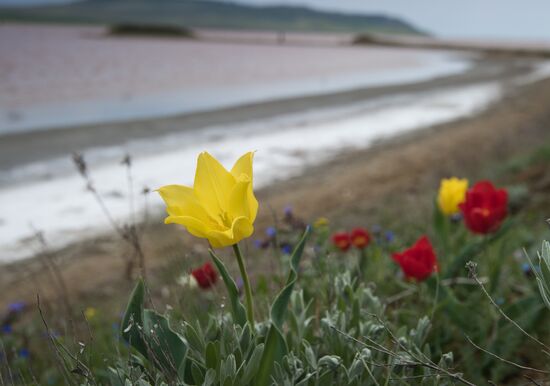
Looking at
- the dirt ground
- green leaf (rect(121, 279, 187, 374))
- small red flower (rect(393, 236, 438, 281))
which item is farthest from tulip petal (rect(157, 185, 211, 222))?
the dirt ground

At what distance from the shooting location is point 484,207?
2.64 m

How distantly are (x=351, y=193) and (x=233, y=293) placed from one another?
19.3 feet

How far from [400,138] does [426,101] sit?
6238mm

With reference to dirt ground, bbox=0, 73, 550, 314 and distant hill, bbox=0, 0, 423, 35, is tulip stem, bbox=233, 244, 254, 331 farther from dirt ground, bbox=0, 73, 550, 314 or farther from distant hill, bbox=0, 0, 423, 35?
distant hill, bbox=0, 0, 423, 35

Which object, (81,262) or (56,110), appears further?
(56,110)

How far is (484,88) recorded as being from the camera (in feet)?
66.6

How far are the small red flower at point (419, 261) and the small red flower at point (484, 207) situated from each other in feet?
0.86

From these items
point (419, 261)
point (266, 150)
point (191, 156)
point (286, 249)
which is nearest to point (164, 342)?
point (419, 261)

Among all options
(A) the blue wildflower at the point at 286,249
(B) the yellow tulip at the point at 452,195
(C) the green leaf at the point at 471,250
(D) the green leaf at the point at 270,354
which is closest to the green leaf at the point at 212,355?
(D) the green leaf at the point at 270,354

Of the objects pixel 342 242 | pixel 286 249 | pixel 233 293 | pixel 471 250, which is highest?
pixel 233 293

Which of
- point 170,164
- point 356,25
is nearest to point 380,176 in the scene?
point 170,164

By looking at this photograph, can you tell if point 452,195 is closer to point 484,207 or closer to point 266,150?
point 484,207

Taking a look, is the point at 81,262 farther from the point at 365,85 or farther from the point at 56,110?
the point at 365,85

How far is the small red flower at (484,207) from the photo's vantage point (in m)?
2.62
